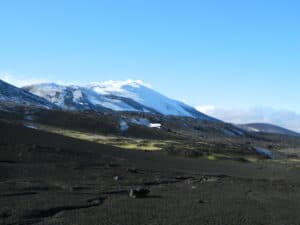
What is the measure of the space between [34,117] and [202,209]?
132m

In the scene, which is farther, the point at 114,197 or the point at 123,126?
the point at 123,126

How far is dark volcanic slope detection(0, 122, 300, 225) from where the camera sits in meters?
28.4

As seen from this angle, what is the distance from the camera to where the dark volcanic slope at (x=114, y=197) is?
28391 millimetres

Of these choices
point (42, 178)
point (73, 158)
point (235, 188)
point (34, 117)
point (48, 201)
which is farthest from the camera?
point (34, 117)

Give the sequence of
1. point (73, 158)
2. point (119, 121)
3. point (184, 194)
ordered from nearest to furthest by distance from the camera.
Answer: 1. point (184, 194)
2. point (73, 158)
3. point (119, 121)

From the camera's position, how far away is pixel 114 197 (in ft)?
115

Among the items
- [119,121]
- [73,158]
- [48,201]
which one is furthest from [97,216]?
[119,121]

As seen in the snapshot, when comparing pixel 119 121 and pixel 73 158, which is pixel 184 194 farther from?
pixel 119 121

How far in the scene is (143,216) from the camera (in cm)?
2872

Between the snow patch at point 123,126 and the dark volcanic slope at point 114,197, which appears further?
the snow patch at point 123,126

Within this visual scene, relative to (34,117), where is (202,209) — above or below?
below

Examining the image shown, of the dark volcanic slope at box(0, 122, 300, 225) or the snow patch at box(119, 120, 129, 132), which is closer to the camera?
the dark volcanic slope at box(0, 122, 300, 225)

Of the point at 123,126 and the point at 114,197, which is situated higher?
the point at 123,126

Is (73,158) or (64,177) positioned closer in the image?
(64,177)
